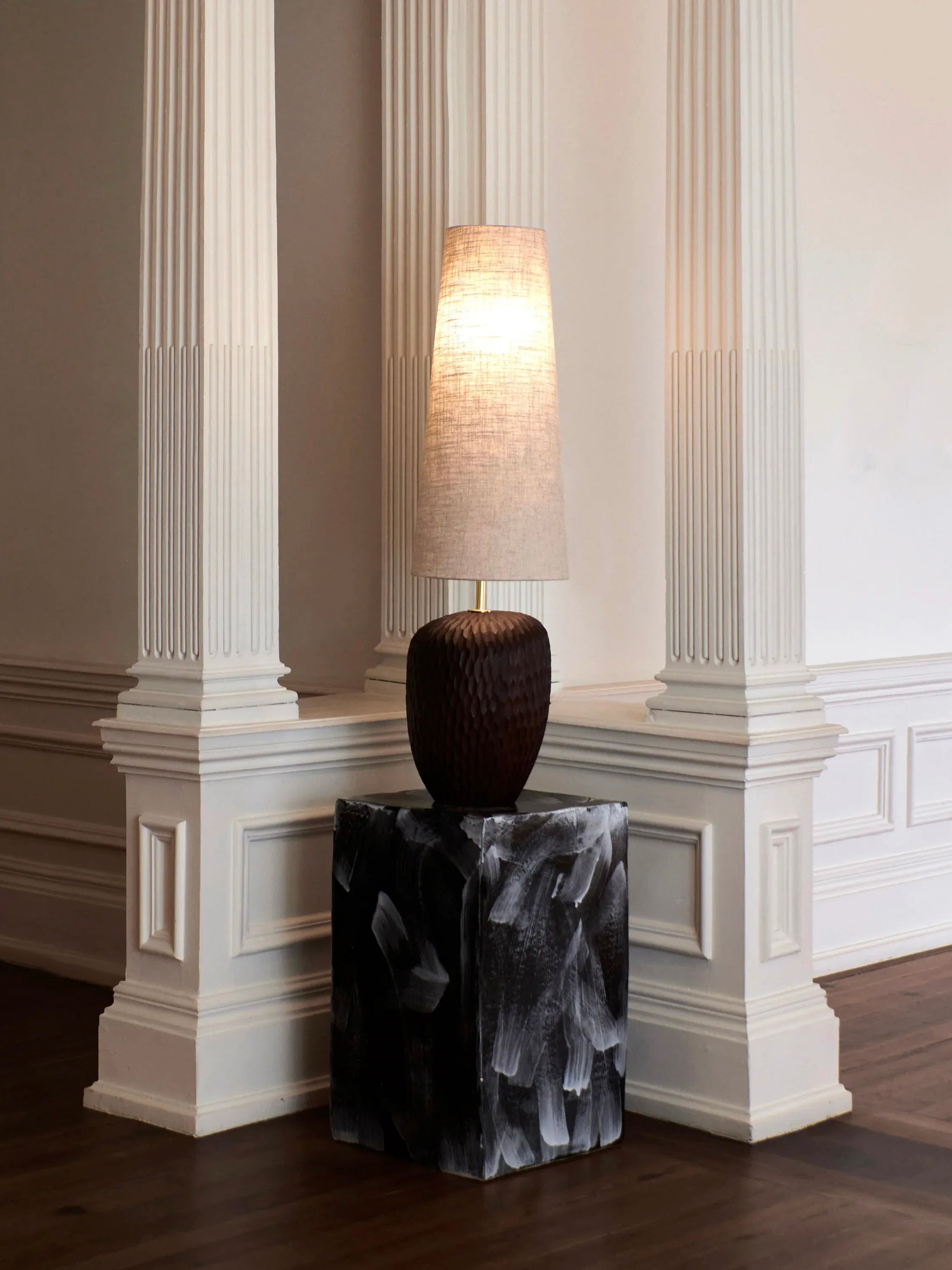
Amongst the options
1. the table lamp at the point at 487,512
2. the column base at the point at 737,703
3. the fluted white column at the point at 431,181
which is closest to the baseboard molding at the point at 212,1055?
the table lamp at the point at 487,512

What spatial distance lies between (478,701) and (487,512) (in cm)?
37

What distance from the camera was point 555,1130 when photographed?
321 centimetres

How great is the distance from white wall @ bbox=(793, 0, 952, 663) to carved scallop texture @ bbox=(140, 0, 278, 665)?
1842 mm

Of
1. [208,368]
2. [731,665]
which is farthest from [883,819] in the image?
[208,368]

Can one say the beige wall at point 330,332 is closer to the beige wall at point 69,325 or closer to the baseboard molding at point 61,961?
the beige wall at point 69,325

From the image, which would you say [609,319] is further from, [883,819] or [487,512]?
[883,819]

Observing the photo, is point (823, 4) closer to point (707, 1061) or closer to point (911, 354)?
point (911, 354)

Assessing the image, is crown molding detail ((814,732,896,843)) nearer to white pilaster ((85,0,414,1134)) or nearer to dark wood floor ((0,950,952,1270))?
dark wood floor ((0,950,952,1270))

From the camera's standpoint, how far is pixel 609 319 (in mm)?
4289

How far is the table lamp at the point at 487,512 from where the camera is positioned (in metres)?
3.22

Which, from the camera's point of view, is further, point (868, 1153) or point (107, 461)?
point (107, 461)

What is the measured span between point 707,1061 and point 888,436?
2.34m

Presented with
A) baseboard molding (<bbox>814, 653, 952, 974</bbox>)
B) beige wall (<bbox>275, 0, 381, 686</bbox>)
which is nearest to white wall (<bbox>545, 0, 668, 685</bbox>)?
beige wall (<bbox>275, 0, 381, 686</bbox>)

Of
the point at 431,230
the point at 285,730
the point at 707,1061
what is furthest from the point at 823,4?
the point at 707,1061
